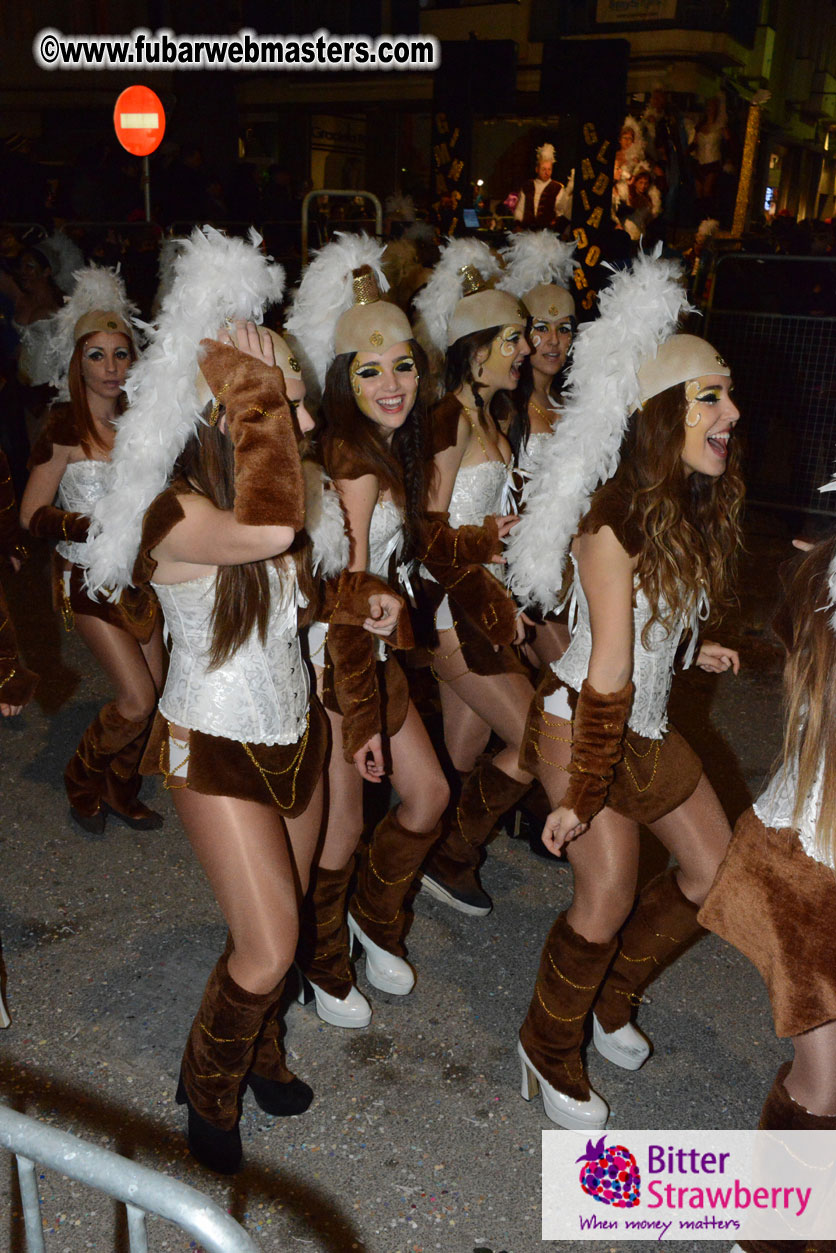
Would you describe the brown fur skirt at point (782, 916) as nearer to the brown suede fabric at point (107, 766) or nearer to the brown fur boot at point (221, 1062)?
the brown fur boot at point (221, 1062)

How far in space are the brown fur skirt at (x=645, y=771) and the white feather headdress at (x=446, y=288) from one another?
6.78 feet

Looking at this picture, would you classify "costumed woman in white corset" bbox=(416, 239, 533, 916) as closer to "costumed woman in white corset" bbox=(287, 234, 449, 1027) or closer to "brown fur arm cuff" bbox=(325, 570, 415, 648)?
"costumed woman in white corset" bbox=(287, 234, 449, 1027)

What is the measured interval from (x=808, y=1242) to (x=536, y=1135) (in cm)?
84

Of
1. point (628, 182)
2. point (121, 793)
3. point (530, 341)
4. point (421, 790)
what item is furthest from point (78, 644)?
point (628, 182)

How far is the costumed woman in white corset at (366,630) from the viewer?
305 centimetres

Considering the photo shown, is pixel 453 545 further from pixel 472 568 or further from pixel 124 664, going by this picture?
pixel 124 664

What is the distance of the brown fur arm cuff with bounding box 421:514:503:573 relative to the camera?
374cm

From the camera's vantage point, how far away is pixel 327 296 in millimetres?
3459

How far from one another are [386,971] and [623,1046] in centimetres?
79

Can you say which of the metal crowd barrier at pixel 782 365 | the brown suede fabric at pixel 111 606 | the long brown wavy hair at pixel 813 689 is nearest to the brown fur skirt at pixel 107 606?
the brown suede fabric at pixel 111 606

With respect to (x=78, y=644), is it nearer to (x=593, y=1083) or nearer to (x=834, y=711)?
(x=593, y=1083)

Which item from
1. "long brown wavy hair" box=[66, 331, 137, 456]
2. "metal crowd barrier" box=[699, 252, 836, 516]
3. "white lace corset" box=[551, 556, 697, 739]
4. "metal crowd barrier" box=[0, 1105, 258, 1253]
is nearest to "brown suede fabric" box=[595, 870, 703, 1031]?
"white lace corset" box=[551, 556, 697, 739]

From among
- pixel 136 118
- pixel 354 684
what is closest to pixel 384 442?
pixel 354 684

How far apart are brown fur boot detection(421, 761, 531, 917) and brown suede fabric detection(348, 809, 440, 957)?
410 mm
